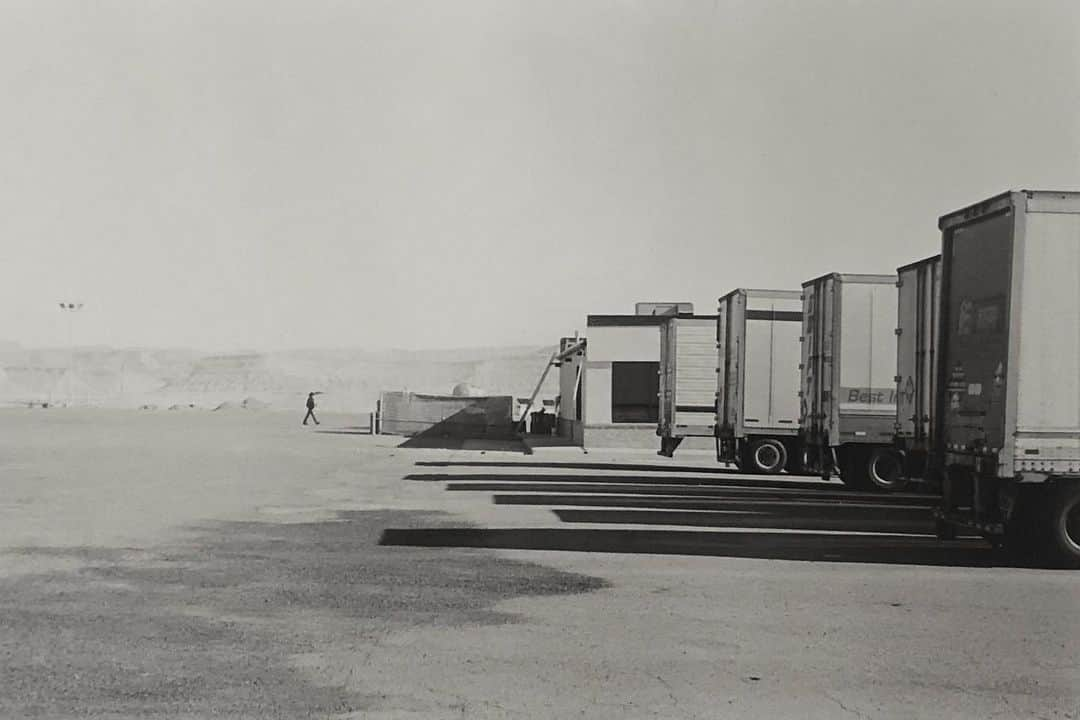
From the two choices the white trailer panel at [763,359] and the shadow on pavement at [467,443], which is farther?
the shadow on pavement at [467,443]

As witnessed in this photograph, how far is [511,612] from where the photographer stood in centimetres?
990

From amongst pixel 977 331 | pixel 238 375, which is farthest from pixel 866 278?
pixel 238 375

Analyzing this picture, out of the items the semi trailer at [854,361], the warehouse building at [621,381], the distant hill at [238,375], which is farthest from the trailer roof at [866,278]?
the distant hill at [238,375]

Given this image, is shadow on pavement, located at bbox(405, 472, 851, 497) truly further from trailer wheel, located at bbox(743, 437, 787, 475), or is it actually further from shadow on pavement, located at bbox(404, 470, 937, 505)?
trailer wheel, located at bbox(743, 437, 787, 475)

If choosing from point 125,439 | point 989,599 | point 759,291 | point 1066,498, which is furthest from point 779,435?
point 125,439

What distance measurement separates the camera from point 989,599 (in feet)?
35.9

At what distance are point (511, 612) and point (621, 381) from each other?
28796mm

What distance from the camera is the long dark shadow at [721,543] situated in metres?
13.7

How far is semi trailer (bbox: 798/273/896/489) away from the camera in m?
22.5

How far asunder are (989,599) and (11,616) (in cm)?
811

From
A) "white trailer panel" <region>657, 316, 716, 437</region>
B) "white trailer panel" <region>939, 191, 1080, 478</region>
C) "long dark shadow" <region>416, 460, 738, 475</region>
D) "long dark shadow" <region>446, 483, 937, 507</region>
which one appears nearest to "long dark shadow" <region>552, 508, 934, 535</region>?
"long dark shadow" <region>446, 483, 937, 507</region>

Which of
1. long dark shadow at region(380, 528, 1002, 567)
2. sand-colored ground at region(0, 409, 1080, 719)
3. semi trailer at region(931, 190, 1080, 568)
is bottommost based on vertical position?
sand-colored ground at region(0, 409, 1080, 719)

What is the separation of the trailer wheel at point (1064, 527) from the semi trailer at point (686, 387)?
59.2 ft

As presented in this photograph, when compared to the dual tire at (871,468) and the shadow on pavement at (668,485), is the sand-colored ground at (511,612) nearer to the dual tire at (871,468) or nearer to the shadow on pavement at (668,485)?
the shadow on pavement at (668,485)
